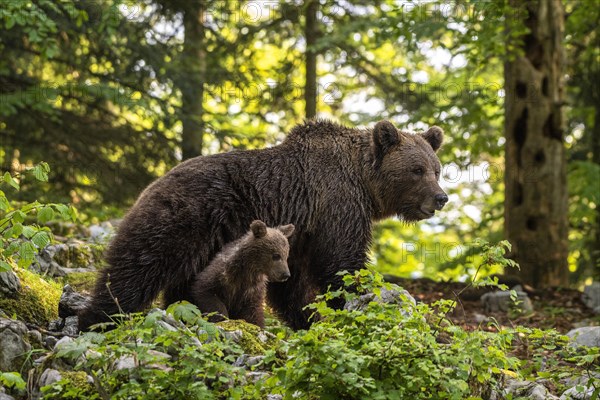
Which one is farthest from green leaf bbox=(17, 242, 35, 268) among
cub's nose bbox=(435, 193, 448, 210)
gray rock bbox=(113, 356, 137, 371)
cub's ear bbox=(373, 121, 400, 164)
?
cub's nose bbox=(435, 193, 448, 210)

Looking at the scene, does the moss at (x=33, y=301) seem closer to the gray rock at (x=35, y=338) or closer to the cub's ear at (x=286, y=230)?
the gray rock at (x=35, y=338)

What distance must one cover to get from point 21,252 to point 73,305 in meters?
1.22

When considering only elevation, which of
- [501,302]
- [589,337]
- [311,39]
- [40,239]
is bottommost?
[501,302]

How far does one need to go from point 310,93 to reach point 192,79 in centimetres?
236

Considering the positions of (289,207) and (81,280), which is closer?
(289,207)

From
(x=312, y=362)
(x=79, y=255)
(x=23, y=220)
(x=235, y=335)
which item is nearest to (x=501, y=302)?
(x=79, y=255)

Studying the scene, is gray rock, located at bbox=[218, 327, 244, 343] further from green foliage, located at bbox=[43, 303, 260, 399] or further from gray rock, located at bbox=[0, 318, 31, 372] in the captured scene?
gray rock, located at bbox=[0, 318, 31, 372]

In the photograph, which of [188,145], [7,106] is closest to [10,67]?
[7,106]

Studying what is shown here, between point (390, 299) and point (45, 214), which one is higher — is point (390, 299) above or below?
below

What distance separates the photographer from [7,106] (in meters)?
14.0

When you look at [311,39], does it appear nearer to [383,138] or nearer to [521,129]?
[521,129]

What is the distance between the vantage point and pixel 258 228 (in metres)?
7.47

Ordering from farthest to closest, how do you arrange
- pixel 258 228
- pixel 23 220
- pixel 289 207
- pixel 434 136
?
pixel 434 136
pixel 289 207
pixel 258 228
pixel 23 220

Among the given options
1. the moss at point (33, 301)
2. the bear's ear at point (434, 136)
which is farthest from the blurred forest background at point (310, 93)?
the moss at point (33, 301)
